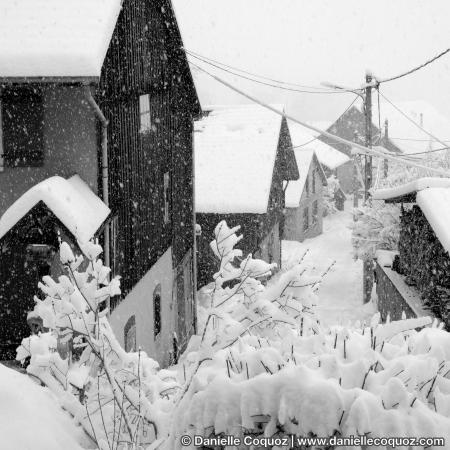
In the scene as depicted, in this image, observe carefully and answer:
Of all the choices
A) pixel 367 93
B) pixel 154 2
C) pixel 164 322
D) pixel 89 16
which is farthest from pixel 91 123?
pixel 367 93

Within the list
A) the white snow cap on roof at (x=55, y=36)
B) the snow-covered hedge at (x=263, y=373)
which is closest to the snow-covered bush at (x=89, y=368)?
the snow-covered hedge at (x=263, y=373)

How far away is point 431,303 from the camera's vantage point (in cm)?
1102

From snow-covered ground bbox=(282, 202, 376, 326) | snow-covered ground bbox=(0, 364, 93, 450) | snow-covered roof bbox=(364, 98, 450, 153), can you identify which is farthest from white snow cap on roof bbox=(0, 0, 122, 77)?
snow-covered roof bbox=(364, 98, 450, 153)

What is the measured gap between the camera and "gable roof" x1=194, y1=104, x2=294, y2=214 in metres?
21.3

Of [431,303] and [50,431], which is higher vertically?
[50,431]

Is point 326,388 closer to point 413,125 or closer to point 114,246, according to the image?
point 114,246

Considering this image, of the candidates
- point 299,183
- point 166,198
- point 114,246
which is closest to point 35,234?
point 114,246

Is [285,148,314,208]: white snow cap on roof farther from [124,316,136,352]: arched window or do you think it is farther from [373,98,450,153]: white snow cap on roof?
[124,316,136,352]: arched window

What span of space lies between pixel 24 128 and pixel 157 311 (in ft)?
21.9

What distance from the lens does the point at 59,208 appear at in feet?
21.8

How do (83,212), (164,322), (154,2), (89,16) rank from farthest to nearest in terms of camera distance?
(164,322) → (154,2) → (89,16) → (83,212)

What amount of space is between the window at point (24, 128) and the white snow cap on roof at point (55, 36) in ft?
2.53

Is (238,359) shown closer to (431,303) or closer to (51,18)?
(51,18)

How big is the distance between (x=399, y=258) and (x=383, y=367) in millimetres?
12009
